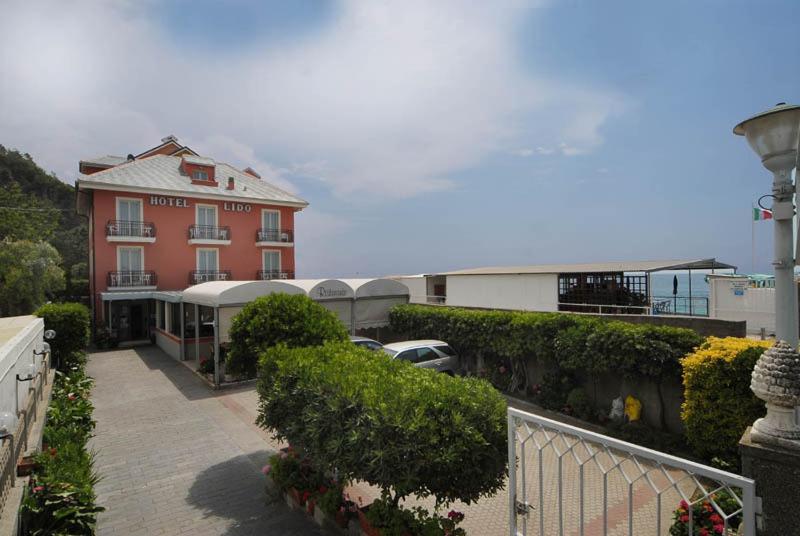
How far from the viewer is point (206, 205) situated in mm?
26656

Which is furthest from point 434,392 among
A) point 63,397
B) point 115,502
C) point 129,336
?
point 129,336

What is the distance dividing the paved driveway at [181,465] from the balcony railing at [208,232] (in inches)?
518

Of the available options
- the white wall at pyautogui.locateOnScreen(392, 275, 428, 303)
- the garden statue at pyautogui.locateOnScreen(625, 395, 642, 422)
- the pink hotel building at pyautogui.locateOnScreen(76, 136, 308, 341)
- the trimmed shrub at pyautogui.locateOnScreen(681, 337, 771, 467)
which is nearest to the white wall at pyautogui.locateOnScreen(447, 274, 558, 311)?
Answer: the white wall at pyautogui.locateOnScreen(392, 275, 428, 303)

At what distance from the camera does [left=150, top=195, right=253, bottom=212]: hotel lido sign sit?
24.7m

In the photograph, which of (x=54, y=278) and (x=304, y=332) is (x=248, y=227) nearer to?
(x=54, y=278)

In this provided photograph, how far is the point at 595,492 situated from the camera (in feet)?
24.5

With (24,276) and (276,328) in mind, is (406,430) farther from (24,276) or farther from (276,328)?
(24,276)

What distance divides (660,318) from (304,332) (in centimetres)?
1015

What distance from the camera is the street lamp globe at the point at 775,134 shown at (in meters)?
2.88

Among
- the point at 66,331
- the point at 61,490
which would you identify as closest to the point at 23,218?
the point at 66,331

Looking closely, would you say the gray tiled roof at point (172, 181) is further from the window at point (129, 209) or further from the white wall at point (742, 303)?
the white wall at point (742, 303)

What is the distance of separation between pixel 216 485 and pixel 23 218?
3922 cm

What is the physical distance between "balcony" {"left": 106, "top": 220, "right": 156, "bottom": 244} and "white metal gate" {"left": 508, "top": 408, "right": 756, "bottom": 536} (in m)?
22.9

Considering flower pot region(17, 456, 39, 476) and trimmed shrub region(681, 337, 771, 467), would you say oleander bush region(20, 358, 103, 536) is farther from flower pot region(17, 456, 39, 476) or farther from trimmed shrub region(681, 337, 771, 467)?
trimmed shrub region(681, 337, 771, 467)
